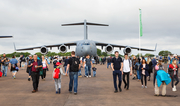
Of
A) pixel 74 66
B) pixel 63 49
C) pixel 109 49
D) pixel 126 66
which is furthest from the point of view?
pixel 109 49

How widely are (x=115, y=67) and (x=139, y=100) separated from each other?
2.12 m

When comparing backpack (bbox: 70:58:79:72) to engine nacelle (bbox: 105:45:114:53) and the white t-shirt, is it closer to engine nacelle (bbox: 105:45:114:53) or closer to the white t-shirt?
the white t-shirt

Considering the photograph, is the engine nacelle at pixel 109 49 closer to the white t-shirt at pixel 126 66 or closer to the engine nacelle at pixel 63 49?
the engine nacelle at pixel 63 49

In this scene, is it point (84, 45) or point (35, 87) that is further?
point (84, 45)

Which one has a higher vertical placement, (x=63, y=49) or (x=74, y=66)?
(x=63, y=49)

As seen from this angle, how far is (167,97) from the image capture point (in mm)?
6719

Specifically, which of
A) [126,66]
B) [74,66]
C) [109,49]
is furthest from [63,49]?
[74,66]

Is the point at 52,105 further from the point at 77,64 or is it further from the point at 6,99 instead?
the point at 77,64

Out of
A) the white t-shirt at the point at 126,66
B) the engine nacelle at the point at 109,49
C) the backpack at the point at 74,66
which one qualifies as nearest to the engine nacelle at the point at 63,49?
the engine nacelle at the point at 109,49

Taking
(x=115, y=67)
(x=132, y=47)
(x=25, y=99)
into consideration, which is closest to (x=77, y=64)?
(x=115, y=67)

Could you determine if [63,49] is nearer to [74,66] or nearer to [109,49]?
[109,49]

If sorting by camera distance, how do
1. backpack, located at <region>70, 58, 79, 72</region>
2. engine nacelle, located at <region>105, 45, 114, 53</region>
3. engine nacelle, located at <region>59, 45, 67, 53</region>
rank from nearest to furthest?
1. backpack, located at <region>70, 58, 79, 72</region>
2. engine nacelle, located at <region>59, 45, 67, 53</region>
3. engine nacelle, located at <region>105, 45, 114, 53</region>

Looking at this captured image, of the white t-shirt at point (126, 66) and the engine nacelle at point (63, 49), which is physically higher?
the engine nacelle at point (63, 49)

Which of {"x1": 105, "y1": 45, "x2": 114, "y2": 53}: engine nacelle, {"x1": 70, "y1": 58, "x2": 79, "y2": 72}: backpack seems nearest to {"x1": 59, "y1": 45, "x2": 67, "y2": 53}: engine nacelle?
{"x1": 105, "y1": 45, "x2": 114, "y2": 53}: engine nacelle
